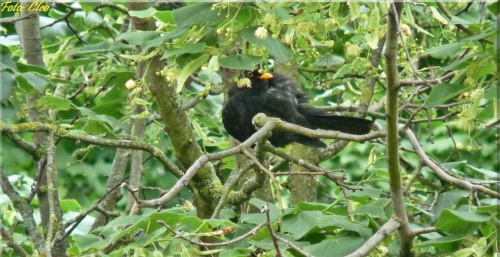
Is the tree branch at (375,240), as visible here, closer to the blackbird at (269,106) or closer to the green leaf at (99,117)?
the green leaf at (99,117)

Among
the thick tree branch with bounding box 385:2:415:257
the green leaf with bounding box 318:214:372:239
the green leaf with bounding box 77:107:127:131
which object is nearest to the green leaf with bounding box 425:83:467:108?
the thick tree branch with bounding box 385:2:415:257

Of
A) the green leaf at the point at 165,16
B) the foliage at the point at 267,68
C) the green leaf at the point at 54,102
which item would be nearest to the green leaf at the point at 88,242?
the foliage at the point at 267,68

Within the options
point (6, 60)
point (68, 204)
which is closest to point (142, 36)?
point (6, 60)

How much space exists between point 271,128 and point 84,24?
2.63 meters

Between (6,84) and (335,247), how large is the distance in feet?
6.68

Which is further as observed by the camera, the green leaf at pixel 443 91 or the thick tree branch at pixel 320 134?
the thick tree branch at pixel 320 134

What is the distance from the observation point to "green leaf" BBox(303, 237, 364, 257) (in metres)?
2.85

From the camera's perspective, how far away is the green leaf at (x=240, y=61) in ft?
9.75

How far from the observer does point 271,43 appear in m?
2.97

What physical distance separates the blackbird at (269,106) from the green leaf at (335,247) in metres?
2.02

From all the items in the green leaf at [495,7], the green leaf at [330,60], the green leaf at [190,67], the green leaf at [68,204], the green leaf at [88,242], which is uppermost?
the green leaf at [495,7]

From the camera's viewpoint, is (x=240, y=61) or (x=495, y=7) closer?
(x=495, y=7)

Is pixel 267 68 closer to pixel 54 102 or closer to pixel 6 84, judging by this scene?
pixel 54 102

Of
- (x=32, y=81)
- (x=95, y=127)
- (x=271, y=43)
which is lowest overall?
(x=95, y=127)
